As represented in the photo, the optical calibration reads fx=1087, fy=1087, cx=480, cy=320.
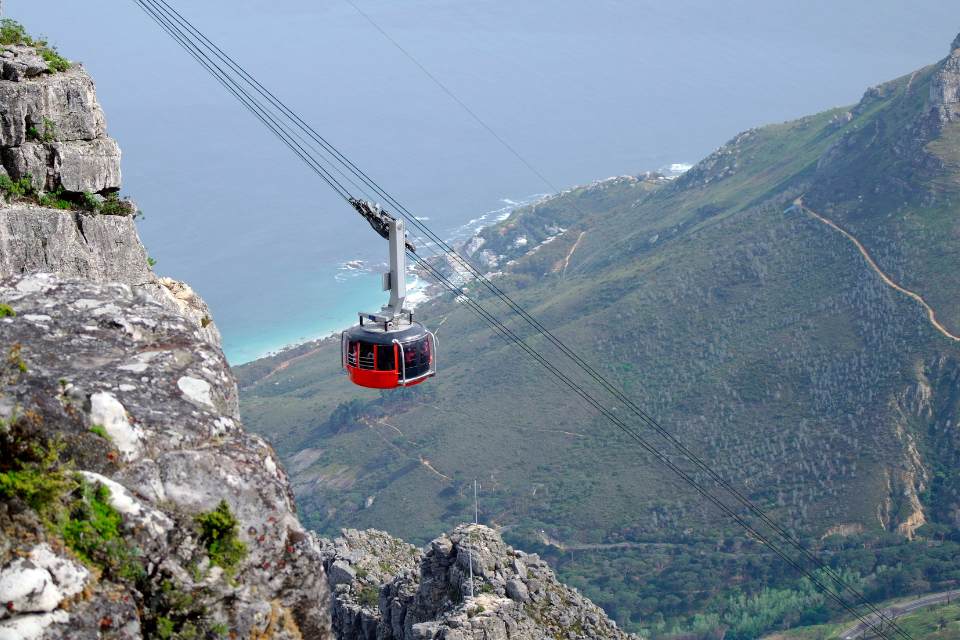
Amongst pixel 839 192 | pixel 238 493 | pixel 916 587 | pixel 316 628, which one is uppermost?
pixel 238 493

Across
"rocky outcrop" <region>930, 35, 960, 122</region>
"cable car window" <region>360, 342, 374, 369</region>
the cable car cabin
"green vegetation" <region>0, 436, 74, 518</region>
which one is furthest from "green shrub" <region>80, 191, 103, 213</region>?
"rocky outcrop" <region>930, 35, 960, 122</region>

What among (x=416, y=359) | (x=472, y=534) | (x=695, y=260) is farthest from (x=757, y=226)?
(x=416, y=359)

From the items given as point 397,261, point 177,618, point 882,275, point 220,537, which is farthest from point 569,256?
point 177,618

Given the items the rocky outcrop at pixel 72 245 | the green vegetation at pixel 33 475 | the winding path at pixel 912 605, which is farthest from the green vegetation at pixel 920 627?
the green vegetation at pixel 33 475

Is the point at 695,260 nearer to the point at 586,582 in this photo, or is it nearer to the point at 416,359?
the point at 586,582

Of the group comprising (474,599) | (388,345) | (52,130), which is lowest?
(474,599)

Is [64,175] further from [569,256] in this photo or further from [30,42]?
[569,256]
